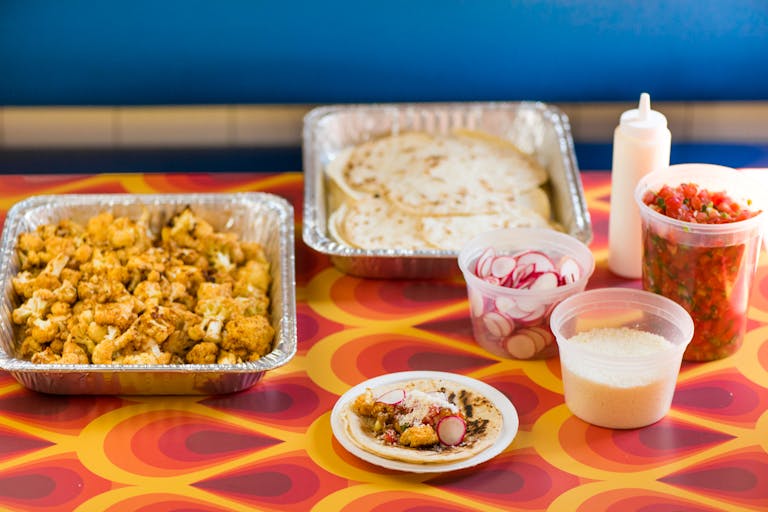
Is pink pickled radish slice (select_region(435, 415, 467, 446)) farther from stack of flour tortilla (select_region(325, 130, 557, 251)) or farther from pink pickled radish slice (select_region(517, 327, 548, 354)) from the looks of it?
stack of flour tortilla (select_region(325, 130, 557, 251))

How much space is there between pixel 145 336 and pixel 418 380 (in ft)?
1.52

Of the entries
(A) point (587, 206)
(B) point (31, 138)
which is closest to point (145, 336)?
(A) point (587, 206)

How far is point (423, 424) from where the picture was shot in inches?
66.8

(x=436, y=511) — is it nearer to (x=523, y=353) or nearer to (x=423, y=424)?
(x=423, y=424)

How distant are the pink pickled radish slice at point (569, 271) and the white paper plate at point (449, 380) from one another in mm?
242

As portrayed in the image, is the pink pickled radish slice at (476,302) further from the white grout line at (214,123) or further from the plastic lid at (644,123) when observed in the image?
the white grout line at (214,123)

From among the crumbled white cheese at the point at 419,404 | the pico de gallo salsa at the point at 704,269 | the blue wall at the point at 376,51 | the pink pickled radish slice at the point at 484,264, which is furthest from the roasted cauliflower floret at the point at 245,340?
the blue wall at the point at 376,51

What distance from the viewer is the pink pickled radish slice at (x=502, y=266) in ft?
6.33

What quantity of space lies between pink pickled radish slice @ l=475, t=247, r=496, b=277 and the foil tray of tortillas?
0.12 meters

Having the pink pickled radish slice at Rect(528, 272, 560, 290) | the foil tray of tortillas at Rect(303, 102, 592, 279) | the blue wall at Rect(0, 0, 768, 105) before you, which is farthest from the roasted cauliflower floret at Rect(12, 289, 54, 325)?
the blue wall at Rect(0, 0, 768, 105)

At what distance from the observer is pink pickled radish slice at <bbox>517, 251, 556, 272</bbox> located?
193cm

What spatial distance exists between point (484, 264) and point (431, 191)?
0.49 m

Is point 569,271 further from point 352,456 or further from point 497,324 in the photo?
point 352,456

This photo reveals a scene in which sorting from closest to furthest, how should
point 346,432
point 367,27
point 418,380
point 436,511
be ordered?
1. point 436,511
2. point 346,432
3. point 418,380
4. point 367,27
